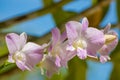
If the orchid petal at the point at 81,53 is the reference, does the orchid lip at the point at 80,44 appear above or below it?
above

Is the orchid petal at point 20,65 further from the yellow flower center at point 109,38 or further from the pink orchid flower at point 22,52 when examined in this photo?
the yellow flower center at point 109,38

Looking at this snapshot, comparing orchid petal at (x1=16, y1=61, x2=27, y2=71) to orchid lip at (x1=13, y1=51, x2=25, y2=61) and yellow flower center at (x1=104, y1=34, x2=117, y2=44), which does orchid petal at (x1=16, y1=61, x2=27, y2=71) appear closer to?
orchid lip at (x1=13, y1=51, x2=25, y2=61)

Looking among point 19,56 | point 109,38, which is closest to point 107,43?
point 109,38

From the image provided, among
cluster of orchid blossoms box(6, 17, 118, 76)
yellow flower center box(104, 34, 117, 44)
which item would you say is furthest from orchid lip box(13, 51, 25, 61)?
yellow flower center box(104, 34, 117, 44)

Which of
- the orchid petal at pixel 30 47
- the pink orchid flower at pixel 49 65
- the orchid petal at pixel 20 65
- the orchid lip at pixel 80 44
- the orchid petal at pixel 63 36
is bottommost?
the pink orchid flower at pixel 49 65

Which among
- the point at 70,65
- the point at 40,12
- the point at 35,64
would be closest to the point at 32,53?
the point at 35,64

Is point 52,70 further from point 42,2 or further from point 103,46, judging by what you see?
point 42,2

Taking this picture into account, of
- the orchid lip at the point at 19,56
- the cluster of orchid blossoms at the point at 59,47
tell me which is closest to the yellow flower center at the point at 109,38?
the cluster of orchid blossoms at the point at 59,47

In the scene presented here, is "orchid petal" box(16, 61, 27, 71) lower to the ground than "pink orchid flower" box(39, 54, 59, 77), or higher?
higher

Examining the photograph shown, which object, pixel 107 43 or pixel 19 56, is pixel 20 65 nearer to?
pixel 19 56
